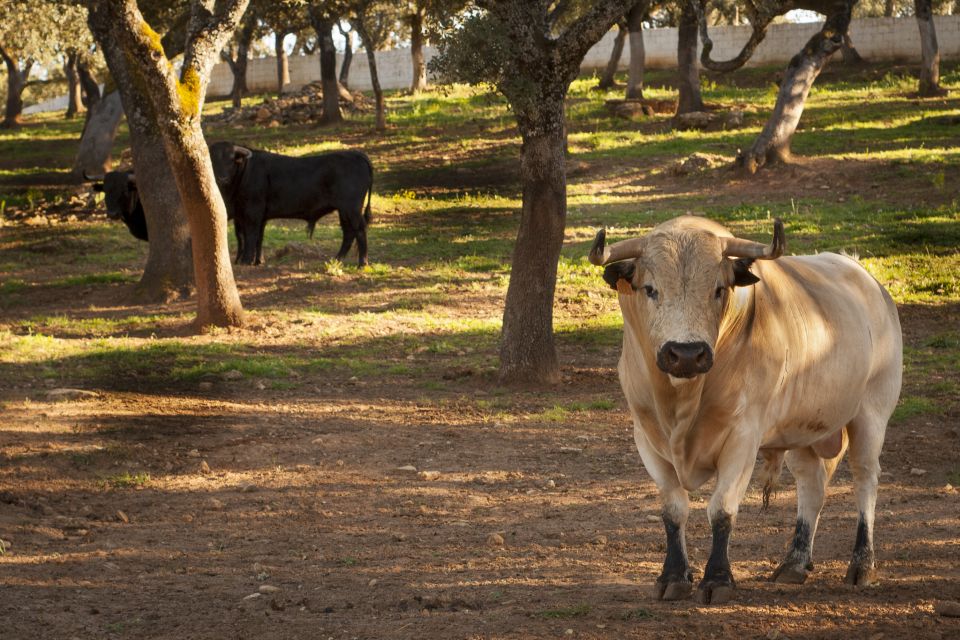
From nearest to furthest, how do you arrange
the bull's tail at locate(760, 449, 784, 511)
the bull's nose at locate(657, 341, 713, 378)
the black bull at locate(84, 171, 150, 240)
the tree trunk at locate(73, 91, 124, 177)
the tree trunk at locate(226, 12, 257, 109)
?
the bull's nose at locate(657, 341, 713, 378) → the bull's tail at locate(760, 449, 784, 511) → the black bull at locate(84, 171, 150, 240) → the tree trunk at locate(73, 91, 124, 177) → the tree trunk at locate(226, 12, 257, 109)

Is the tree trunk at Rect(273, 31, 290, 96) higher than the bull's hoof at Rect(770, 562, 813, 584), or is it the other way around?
the tree trunk at Rect(273, 31, 290, 96)

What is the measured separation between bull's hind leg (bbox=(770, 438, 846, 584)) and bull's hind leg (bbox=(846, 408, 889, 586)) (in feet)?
0.61

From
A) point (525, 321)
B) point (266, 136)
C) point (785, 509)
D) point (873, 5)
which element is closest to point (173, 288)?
point (525, 321)

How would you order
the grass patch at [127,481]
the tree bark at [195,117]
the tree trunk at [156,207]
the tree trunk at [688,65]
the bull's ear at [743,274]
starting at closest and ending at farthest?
the bull's ear at [743,274] → the grass patch at [127,481] → the tree bark at [195,117] → the tree trunk at [156,207] → the tree trunk at [688,65]

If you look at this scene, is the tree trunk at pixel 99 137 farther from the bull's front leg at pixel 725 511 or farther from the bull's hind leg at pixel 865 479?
the bull's front leg at pixel 725 511

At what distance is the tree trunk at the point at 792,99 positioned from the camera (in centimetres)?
2304

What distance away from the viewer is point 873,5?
61719 mm

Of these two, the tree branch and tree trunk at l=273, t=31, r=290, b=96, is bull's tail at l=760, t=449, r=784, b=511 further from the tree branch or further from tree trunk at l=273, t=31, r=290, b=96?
tree trunk at l=273, t=31, r=290, b=96

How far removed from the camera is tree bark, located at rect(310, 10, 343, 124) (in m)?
34.3

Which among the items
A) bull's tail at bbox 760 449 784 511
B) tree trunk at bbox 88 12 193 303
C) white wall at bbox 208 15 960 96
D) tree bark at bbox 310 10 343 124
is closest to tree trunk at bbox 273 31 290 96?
white wall at bbox 208 15 960 96

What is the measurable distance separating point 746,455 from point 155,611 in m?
3.24

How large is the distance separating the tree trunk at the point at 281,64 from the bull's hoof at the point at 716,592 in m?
41.7

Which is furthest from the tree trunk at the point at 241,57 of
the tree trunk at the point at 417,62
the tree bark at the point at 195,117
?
the tree bark at the point at 195,117

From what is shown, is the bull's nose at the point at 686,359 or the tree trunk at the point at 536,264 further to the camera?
the tree trunk at the point at 536,264
